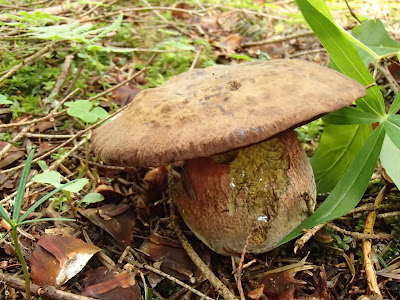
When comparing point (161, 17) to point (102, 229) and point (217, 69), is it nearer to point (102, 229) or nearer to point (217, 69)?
point (217, 69)

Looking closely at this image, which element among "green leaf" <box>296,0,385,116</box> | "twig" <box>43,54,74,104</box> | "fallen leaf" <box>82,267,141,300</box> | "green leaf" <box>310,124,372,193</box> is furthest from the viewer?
"twig" <box>43,54,74,104</box>

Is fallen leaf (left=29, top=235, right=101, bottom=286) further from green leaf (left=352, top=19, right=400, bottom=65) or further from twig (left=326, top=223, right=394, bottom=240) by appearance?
green leaf (left=352, top=19, right=400, bottom=65)

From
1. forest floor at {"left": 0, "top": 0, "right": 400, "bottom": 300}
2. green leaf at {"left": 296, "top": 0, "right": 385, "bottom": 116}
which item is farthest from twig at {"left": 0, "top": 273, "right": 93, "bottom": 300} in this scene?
green leaf at {"left": 296, "top": 0, "right": 385, "bottom": 116}

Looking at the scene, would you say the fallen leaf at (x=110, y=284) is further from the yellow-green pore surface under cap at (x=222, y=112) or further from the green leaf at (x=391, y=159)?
the green leaf at (x=391, y=159)

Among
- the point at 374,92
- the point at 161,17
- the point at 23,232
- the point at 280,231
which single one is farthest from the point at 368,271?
the point at 161,17

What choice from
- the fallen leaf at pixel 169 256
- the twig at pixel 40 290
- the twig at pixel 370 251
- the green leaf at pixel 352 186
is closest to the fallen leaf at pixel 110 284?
the twig at pixel 40 290
